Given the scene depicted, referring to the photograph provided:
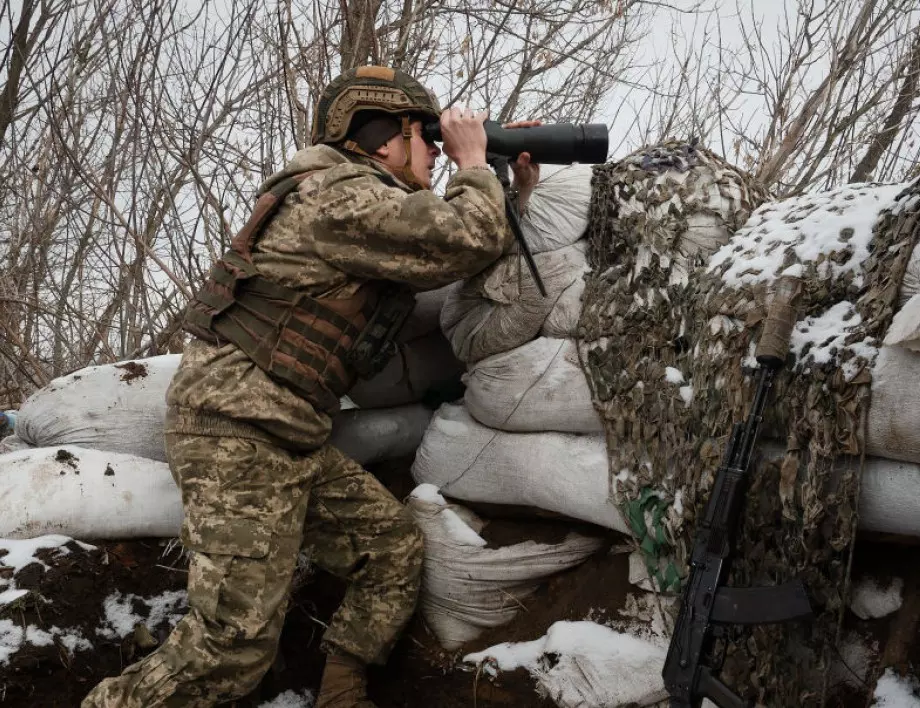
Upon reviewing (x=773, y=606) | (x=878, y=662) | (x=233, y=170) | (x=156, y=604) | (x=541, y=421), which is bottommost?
(x=156, y=604)

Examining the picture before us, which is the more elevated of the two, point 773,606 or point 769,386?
point 769,386

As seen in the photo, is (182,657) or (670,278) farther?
(670,278)

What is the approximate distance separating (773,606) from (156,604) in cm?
164

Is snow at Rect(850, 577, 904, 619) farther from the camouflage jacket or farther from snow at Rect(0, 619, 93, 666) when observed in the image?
snow at Rect(0, 619, 93, 666)

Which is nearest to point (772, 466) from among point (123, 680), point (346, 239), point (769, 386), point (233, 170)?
point (769, 386)

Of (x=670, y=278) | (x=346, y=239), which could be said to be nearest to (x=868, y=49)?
(x=670, y=278)

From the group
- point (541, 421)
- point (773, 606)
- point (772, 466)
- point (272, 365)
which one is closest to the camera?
point (773, 606)

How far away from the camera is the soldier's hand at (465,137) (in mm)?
1997

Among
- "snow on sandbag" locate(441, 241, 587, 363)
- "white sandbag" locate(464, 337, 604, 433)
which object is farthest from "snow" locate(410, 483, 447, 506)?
"snow on sandbag" locate(441, 241, 587, 363)

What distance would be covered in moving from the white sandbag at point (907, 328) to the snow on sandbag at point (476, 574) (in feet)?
3.23

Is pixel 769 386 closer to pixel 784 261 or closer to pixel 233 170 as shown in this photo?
pixel 784 261

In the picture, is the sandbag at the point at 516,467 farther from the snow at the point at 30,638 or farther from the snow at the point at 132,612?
the snow at the point at 30,638

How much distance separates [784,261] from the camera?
181 centimetres

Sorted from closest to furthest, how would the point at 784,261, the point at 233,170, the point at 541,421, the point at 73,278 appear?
the point at 784,261 → the point at 541,421 → the point at 233,170 → the point at 73,278
